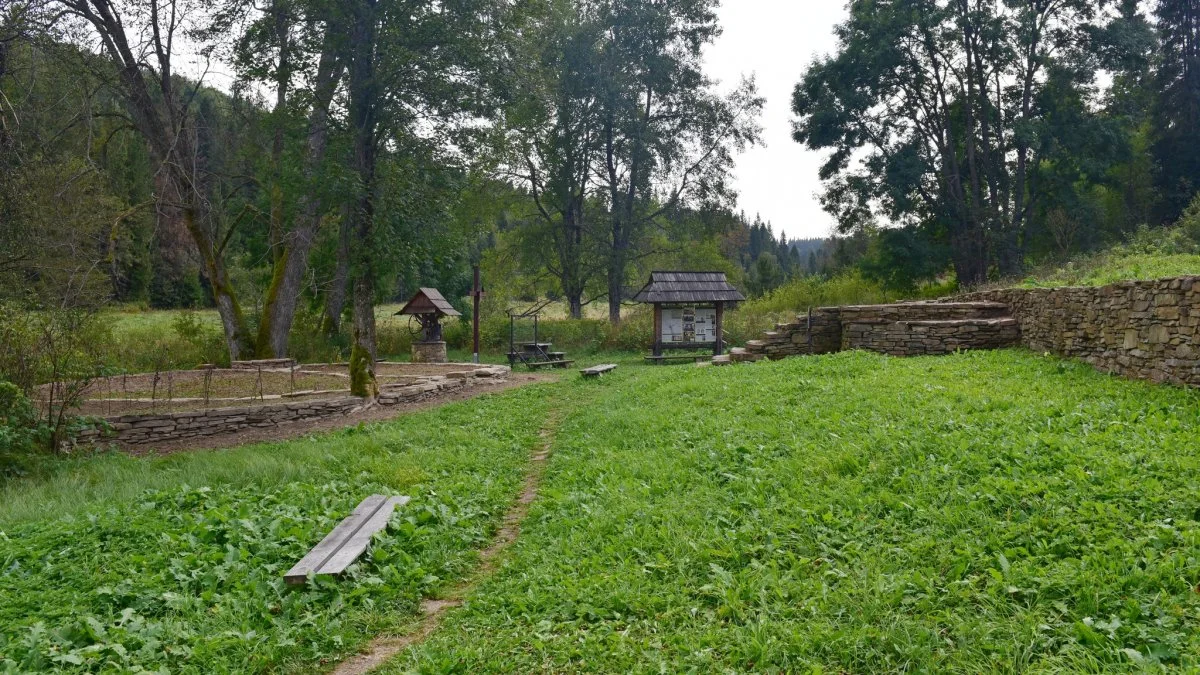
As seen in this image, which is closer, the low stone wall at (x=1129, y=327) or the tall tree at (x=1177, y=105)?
the low stone wall at (x=1129, y=327)

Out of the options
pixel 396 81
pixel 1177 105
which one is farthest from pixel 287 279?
pixel 1177 105

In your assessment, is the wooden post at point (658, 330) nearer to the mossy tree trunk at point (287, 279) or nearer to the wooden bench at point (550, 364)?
the wooden bench at point (550, 364)

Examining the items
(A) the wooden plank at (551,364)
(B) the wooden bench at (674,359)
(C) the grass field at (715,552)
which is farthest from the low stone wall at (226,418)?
(B) the wooden bench at (674,359)

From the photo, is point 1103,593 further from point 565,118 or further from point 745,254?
A: point 745,254

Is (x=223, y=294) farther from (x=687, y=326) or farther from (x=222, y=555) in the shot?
(x=222, y=555)

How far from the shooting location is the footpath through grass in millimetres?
3121

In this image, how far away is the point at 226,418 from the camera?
34.1 feet

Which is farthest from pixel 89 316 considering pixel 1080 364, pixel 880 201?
pixel 880 201

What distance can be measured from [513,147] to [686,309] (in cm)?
1248

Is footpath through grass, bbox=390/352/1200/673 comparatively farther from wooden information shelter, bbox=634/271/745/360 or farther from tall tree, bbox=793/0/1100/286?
tall tree, bbox=793/0/1100/286

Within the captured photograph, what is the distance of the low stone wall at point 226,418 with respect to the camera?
9.71 metres

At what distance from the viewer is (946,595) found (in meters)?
3.45

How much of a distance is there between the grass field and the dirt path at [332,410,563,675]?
0.11m

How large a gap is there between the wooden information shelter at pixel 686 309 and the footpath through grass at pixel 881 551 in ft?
44.0
